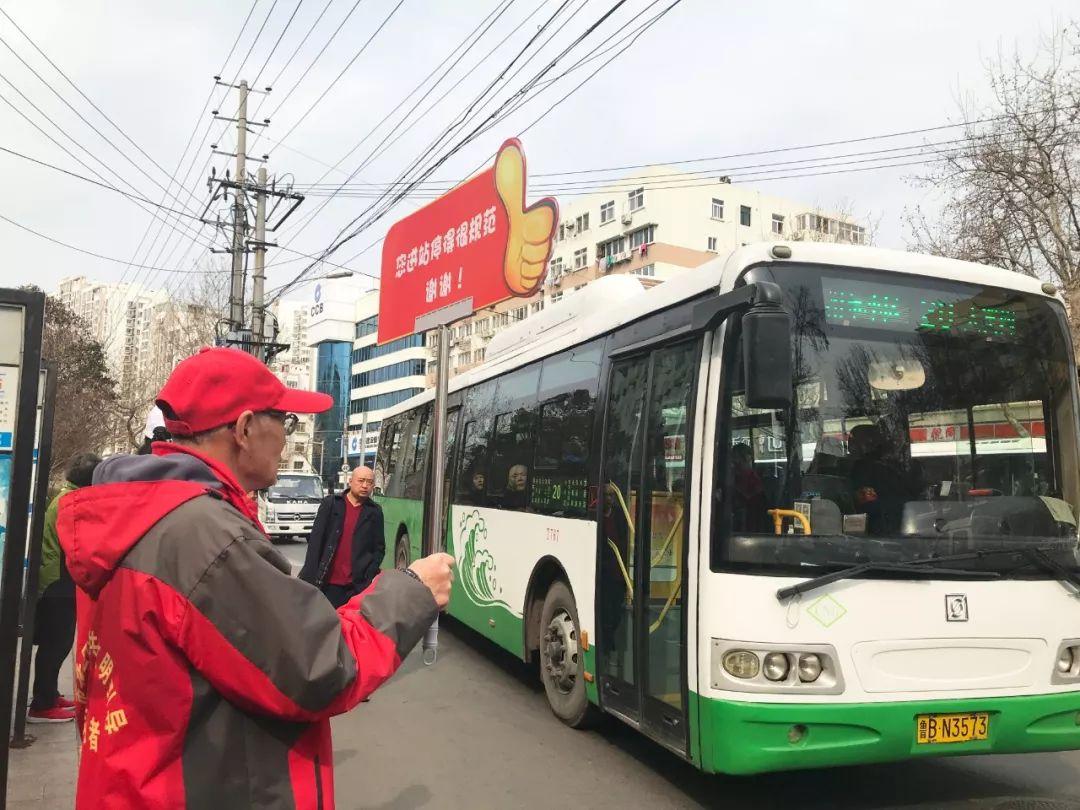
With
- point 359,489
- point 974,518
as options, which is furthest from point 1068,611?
point 359,489

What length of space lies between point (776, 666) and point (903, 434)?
1.38 metres

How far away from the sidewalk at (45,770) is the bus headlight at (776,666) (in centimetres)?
367

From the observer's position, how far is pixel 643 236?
2058 inches

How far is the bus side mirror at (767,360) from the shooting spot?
3.97 meters

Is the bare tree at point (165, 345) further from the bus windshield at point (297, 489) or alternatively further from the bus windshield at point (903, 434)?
the bus windshield at point (903, 434)

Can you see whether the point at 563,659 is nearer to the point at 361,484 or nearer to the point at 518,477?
the point at 518,477

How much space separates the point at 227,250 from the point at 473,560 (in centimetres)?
1914

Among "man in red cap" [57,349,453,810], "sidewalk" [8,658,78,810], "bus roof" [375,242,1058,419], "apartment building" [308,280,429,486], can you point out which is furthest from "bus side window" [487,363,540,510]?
"apartment building" [308,280,429,486]

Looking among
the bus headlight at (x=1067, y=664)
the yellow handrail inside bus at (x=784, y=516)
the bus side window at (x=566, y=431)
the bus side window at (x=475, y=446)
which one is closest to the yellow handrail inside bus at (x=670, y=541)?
the yellow handrail inside bus at (x=784, y=516)

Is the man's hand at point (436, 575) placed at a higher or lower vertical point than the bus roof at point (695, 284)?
lower

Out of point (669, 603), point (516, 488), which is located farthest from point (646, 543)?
point (516, 488)

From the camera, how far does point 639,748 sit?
19.3 ft

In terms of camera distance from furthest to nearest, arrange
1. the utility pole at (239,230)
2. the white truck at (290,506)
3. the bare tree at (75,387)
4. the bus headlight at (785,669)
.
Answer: the bare tree at (75,387)
the utility pole at (239,230)
the white truck at (290,506)
the bus headlight at (785,669)

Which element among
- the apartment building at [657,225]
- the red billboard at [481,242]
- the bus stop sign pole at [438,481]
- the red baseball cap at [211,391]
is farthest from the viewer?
the apartment building at [657,225]
